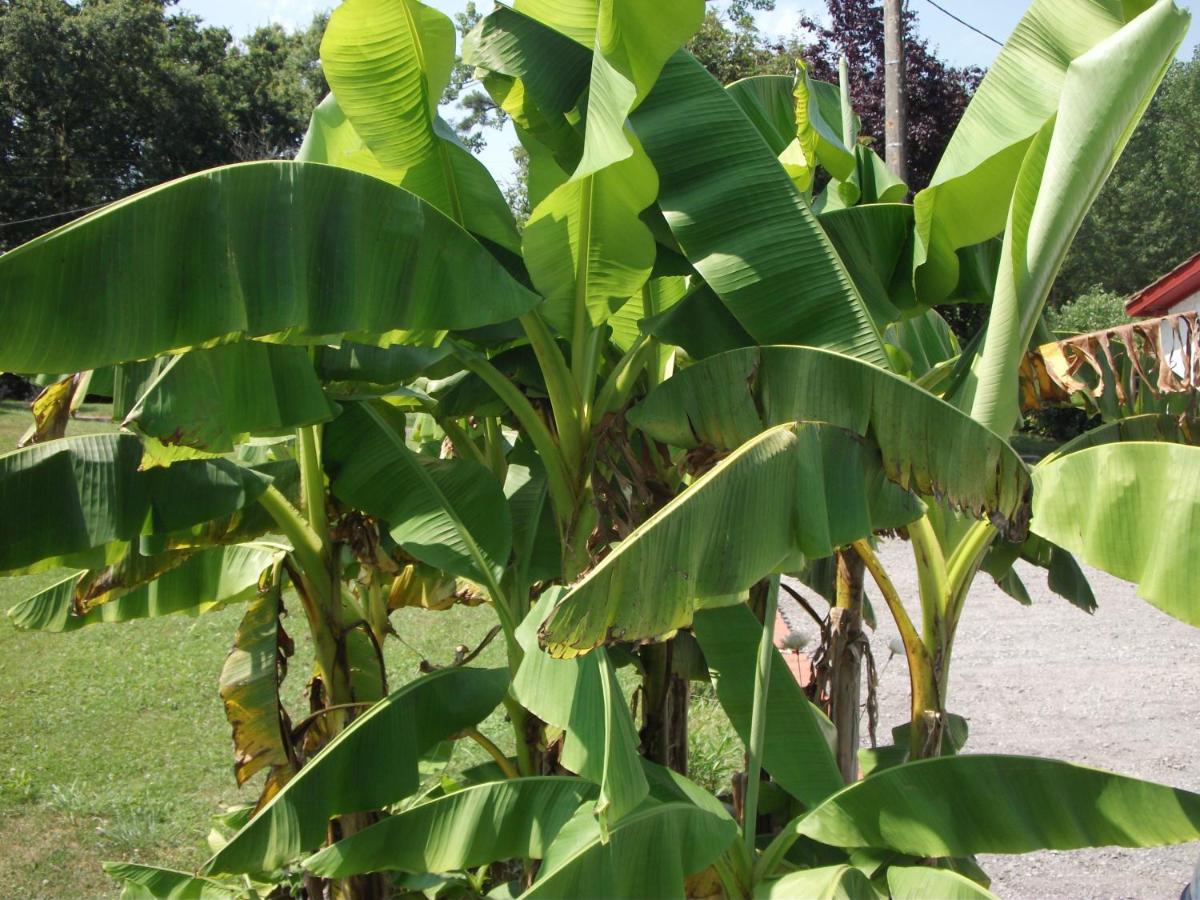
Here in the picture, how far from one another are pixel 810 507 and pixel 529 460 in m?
2.04

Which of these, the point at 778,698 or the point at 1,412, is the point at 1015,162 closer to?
the point at 778,698

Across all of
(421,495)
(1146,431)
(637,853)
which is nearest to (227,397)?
(421,495)

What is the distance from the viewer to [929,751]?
362 cm

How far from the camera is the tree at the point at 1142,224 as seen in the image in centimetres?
4291

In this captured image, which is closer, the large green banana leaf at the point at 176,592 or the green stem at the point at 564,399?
the green stem at the point at 564,399

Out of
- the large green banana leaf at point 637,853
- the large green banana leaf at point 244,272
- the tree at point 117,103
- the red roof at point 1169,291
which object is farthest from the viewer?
the tree at point 117,103

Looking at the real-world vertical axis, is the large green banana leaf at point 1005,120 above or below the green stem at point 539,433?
above

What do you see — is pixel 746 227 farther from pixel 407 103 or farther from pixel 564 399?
pixel 407 103

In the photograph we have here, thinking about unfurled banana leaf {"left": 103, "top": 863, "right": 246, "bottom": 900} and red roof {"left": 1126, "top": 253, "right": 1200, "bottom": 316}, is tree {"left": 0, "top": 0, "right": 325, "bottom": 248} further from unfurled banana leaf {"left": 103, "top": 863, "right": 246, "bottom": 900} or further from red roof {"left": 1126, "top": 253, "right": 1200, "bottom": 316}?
unfurled banana leaf {"left": 103, "top": 863, "right": 246, "bottom": 900}

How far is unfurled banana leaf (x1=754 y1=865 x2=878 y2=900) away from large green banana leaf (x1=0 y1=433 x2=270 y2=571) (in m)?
2.04

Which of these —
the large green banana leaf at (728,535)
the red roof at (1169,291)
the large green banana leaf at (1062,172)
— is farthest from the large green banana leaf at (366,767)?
the red roof at (1169,291)

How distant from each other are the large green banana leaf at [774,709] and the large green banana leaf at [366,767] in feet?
2.45

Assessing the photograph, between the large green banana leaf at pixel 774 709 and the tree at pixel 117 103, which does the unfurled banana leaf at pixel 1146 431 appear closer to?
the large green banana leaf at pixel 774 709

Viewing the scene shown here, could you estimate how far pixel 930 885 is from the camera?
2.94 meters
